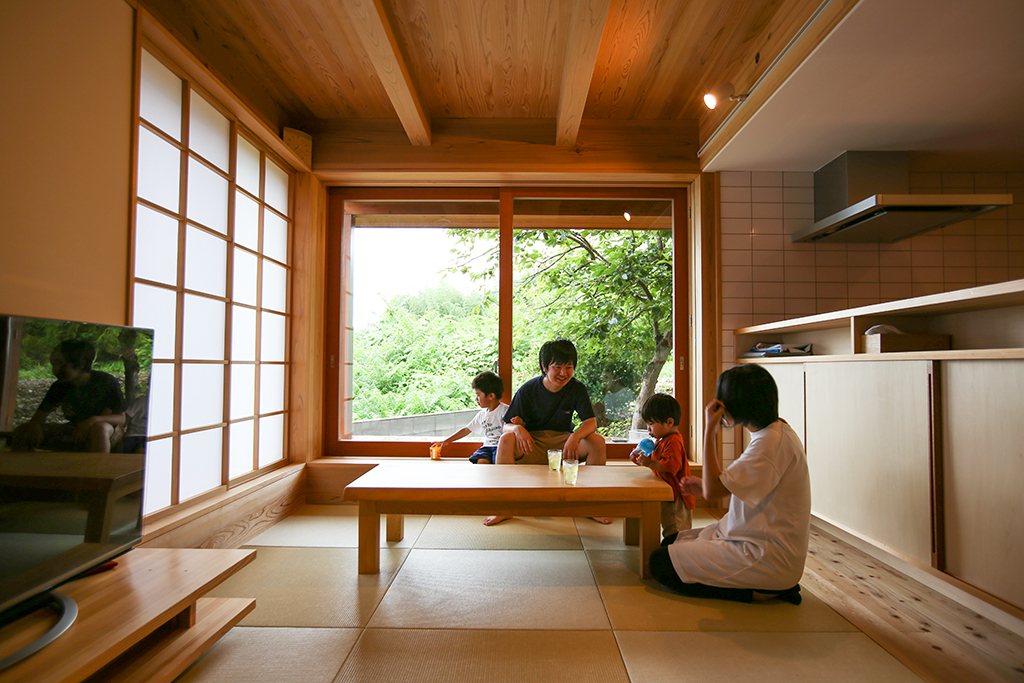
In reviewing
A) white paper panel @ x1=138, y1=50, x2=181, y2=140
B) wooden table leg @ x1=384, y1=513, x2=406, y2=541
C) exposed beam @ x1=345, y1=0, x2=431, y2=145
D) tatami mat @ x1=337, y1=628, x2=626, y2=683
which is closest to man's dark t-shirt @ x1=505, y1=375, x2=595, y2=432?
wooden table leg @ x1=384, y1=513, x2=406, y2=541

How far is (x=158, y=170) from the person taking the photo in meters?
2.01

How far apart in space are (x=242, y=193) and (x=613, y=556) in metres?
2.60

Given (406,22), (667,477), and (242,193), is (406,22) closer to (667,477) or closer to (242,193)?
(242,193)

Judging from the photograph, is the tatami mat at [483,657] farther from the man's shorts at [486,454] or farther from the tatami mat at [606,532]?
the man's shorts at [486,454]

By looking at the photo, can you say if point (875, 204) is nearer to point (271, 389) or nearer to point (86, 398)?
point (86, 398)

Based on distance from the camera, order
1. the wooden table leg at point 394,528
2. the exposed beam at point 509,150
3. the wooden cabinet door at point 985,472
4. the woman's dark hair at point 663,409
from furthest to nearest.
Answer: the exposed beam at point 509,150, the wooden table leg at point 394,528, the woman's dark hair at point 663,409, the wooden cabinet door at point 985,472

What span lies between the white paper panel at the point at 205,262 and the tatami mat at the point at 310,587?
1.25m

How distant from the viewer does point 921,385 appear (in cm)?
180

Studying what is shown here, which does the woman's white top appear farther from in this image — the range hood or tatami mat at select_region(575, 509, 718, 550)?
the range hood

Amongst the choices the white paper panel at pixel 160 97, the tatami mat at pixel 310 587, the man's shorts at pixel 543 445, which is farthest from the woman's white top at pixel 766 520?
the white paper panel at pixel 160 97

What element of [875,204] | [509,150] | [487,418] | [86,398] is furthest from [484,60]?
[86,398]

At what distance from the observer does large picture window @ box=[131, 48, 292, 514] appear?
198 cm

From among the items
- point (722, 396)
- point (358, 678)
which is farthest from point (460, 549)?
point (722, 396)

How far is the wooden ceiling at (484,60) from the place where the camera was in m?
2.15
